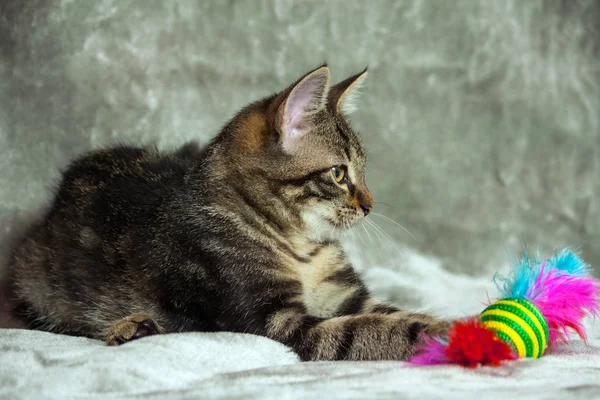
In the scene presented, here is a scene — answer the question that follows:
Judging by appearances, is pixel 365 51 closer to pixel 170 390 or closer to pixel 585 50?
pixel 585 50

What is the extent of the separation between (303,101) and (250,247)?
42cm

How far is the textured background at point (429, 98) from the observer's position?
3.21 metres

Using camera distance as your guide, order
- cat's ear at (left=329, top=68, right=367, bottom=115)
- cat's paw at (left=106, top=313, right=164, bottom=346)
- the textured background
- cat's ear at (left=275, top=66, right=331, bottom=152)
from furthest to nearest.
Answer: the textured background → cat's ear at (left=329, top=68, right=367, bottom=115) → cat's ear at (left=275, top=66, right=331, bottom=152) → cat's paw at (left=106, top=313, right=164, bottom=346)

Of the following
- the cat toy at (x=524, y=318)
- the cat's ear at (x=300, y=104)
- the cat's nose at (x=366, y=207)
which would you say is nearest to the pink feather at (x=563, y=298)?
the cat toy at (x=524, y=318)

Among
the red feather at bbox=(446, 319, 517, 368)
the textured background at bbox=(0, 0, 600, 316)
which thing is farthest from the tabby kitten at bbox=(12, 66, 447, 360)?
the textured background at bbox=(0, 0, 600, 316)

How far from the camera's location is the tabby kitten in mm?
2006

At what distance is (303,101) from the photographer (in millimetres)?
2174

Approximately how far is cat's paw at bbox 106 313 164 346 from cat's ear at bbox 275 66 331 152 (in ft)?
1.93

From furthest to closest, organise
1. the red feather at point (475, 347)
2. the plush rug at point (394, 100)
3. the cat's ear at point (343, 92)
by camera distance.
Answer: the plush rug at point (394, 100), the cat's ear at point (343, 92), the red feather at point (475, 347)

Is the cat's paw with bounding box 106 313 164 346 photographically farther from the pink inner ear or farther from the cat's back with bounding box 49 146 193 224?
the pink inner ear

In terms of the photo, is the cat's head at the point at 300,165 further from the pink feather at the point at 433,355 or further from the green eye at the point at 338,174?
the pink feather at the point at 433,355

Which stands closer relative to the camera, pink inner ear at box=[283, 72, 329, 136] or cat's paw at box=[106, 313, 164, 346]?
cat's paw at box=[106, 313, 164, 346]

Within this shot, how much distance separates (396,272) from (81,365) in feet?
5.85

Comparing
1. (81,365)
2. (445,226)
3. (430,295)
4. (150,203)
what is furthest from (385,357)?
(445,226)
